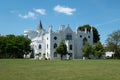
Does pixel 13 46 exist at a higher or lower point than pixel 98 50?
higher

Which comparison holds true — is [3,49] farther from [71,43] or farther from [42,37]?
[71,43]

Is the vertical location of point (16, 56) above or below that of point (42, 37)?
below

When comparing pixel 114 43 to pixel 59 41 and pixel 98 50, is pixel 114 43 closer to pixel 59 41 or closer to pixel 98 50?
pixel 98 50

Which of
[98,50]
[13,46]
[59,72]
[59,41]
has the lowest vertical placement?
[59,72]

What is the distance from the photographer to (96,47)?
81625 mm

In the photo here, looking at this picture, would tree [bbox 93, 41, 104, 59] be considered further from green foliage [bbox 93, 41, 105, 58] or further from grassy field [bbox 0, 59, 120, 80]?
grassy field [bbox 0, 59, 120, 80]

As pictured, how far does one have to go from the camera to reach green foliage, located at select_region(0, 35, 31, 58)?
85.1m

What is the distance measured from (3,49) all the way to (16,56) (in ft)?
20.5

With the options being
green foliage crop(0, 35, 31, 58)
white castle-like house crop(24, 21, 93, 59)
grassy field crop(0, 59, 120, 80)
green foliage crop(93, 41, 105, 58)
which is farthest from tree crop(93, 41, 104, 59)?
grassy field crop(0, 59, 120, 80)

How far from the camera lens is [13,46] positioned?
84.9 m

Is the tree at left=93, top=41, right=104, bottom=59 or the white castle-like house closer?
the tree at left=93, top=41, right=104, bottom=59

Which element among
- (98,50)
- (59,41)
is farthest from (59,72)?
(59,41)

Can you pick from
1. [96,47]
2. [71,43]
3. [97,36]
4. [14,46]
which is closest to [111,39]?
[96,47]

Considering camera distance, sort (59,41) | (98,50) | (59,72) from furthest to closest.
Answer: (59,41)
(98,50)
(59,72)
